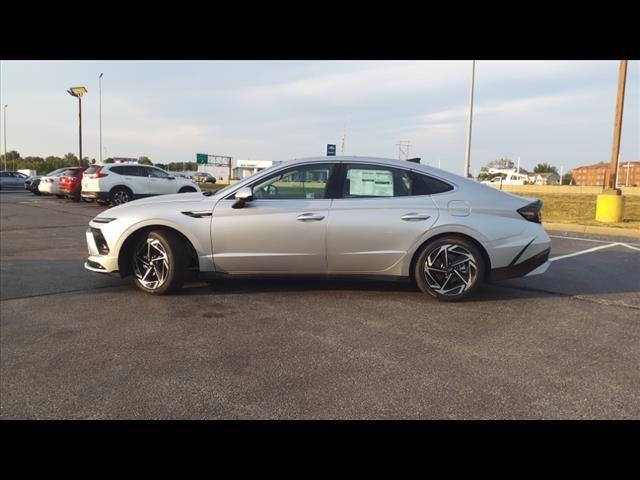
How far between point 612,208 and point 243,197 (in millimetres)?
12005

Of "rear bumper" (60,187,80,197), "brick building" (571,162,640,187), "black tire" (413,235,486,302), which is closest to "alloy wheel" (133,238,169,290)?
"black tire" (413,235,486,302)

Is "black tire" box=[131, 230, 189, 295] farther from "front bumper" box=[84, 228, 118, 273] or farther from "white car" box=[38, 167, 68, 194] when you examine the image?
"white car" box=[38, 167, 68, 194]

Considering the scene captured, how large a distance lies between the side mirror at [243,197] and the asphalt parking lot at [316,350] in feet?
3.22

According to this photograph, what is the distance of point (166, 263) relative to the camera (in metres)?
4.89

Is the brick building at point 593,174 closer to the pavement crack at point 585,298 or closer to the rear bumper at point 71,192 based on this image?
the rear bumper at point 71,192

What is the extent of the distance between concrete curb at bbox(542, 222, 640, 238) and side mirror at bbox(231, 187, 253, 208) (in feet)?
31.8

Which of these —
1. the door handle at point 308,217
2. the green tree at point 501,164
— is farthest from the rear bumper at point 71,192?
the green tree at point 501,164

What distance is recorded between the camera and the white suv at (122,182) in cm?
1589

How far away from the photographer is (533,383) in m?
2.87

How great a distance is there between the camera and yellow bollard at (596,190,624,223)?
42.0 feet

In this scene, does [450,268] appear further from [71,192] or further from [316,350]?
[71,192]

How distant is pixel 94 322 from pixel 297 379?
2.19 m

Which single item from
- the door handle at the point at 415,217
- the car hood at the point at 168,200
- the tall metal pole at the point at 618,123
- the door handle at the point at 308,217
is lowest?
the door handle at the point at 308,217
